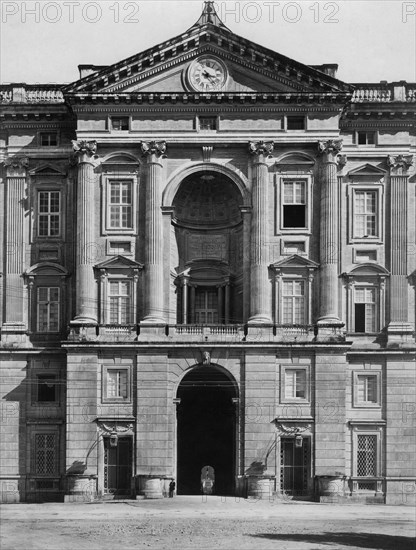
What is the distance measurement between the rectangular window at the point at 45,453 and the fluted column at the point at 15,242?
5.96 metres

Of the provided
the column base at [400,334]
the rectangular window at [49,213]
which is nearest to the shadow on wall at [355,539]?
the column base at [400,334]

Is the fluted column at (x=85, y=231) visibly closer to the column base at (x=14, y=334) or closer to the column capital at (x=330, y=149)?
the column base at (x=14, y=334)

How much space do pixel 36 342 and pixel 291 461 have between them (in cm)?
1522

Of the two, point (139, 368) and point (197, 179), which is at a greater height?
point (197, 179)

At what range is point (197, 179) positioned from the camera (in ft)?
229

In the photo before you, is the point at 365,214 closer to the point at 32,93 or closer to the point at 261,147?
the point at 261,147

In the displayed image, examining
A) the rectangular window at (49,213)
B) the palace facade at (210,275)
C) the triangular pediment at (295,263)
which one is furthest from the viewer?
the rectangular window at (49,213)

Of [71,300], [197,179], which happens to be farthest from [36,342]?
[197,179]

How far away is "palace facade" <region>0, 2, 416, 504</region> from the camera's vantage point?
66.4m

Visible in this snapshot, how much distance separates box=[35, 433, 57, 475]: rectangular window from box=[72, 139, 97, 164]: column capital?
1496cm

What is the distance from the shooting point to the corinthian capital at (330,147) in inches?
2667

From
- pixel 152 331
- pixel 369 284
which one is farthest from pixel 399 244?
pixel 152 331

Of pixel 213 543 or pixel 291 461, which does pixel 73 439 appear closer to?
pixel 291 461

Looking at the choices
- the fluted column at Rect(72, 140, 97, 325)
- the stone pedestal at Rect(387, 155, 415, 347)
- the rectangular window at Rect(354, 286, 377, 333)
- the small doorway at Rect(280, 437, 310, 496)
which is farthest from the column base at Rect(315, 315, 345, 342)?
the fluted column at Rect(72, 140, 97, 325)
